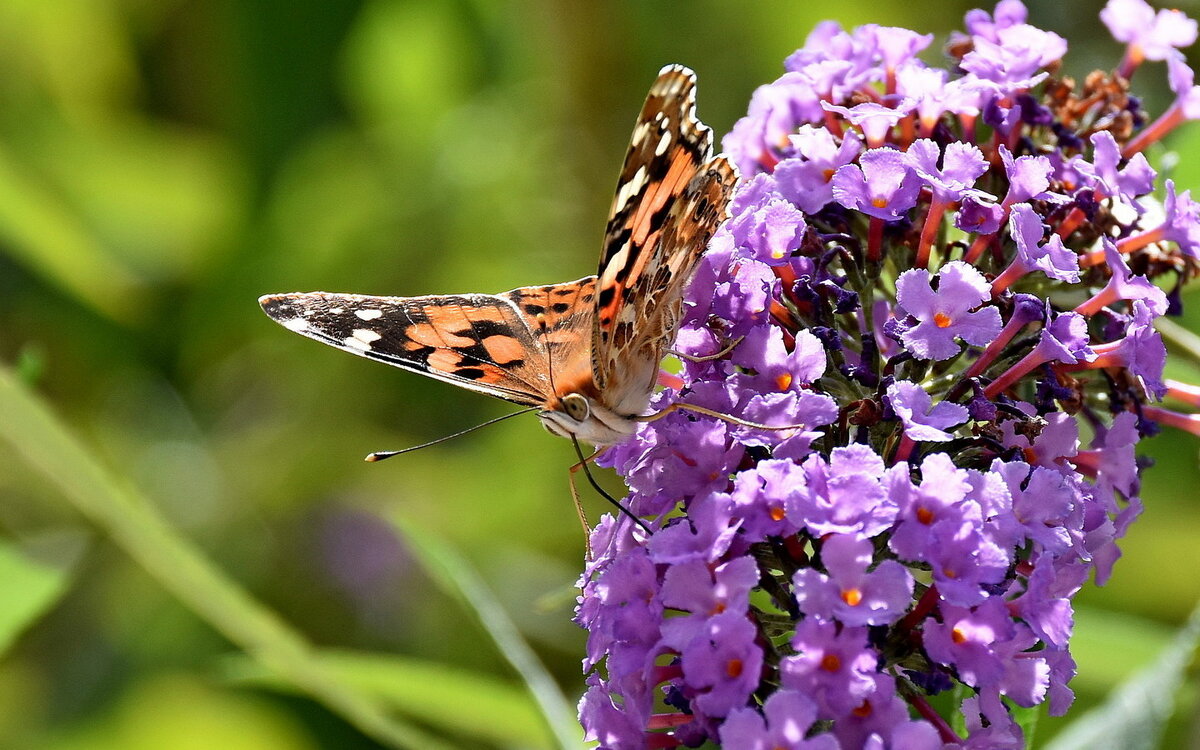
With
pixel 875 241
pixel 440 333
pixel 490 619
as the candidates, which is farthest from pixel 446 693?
pixel 875 241

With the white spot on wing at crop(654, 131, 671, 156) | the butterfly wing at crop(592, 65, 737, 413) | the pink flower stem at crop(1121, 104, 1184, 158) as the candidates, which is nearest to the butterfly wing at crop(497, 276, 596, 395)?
the butterfly wing at crop(592, 65, 737, 413)

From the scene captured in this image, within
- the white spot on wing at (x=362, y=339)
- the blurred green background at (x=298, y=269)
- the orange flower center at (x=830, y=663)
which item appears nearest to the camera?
the orange flower center at (x=830, y=663)

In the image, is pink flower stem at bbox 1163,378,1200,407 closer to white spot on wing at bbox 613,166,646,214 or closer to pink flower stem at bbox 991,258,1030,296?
pink flower stem at bbox 991,258,1030,296

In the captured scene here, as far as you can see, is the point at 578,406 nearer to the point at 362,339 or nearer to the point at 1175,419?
the point at 362,339

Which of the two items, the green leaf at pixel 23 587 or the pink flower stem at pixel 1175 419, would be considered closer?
the pink flower stem at pixel 1175 419

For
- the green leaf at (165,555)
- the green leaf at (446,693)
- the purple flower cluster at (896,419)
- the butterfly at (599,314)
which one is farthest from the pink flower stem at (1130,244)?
the green leaf at (165,555)

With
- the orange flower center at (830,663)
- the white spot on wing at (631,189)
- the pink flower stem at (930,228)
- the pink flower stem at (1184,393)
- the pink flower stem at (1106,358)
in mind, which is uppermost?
the white spot on wing at (631,189)

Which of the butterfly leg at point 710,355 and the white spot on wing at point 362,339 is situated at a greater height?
the butterfly leg at point 710,355

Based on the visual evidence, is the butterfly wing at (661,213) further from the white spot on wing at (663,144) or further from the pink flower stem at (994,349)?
the pink flower stem at (994,349)
